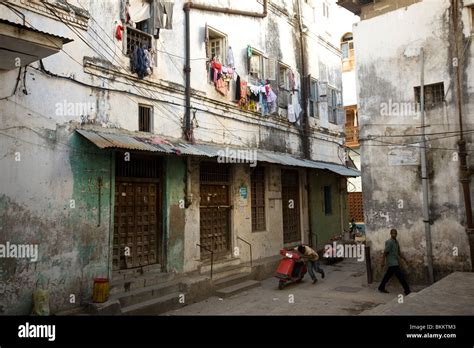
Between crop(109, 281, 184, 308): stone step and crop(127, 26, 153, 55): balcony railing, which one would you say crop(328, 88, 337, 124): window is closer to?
crop(127, 26, 153, 55): balcony railing

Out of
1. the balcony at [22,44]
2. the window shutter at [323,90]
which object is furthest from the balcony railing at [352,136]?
the balcony at [22,44]

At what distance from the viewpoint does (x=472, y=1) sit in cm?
1002

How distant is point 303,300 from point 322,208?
8.86m

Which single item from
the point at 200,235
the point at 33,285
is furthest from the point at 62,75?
the point at 200,235

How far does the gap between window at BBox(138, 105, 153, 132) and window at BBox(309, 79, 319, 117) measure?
9.35 m

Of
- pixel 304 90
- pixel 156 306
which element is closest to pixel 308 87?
pixel 304 90

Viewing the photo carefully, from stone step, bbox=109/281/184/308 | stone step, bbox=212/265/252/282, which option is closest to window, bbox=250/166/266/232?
stone step, bbox=212/265/252/282

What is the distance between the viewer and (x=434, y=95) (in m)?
10.6

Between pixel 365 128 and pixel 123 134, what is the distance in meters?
6.72

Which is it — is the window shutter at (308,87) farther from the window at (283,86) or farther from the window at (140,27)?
the window at (140,27)

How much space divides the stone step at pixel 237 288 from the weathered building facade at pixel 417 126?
351 cm

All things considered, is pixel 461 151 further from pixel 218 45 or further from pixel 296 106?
pixel 218 45

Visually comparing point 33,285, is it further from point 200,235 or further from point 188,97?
point 188,97

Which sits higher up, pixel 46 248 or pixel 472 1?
pixel 472 1
